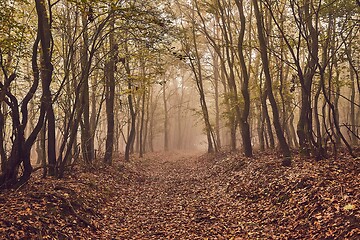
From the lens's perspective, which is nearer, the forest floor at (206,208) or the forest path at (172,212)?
the forest floor at (206,208)

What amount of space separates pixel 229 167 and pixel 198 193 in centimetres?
445

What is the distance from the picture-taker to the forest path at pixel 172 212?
8.36m

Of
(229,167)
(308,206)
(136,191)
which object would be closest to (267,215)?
(308,206)

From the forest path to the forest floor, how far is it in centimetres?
3

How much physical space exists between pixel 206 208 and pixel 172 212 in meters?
1.10

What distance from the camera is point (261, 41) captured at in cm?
1359

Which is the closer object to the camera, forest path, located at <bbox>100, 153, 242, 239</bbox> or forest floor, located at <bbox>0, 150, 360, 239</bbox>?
forest floor, located at <bbox>0, 150, 360, 239</bbox>

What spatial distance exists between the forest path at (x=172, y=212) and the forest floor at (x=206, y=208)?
28 millimetres

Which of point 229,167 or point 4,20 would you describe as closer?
point 4,20

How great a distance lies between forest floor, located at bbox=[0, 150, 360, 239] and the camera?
7.10m

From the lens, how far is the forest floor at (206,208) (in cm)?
710

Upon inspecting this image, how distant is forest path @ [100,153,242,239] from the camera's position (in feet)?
27.4

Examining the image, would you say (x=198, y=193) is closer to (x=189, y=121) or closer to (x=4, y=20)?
(x=4, y=20)

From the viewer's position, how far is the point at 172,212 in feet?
33.9
